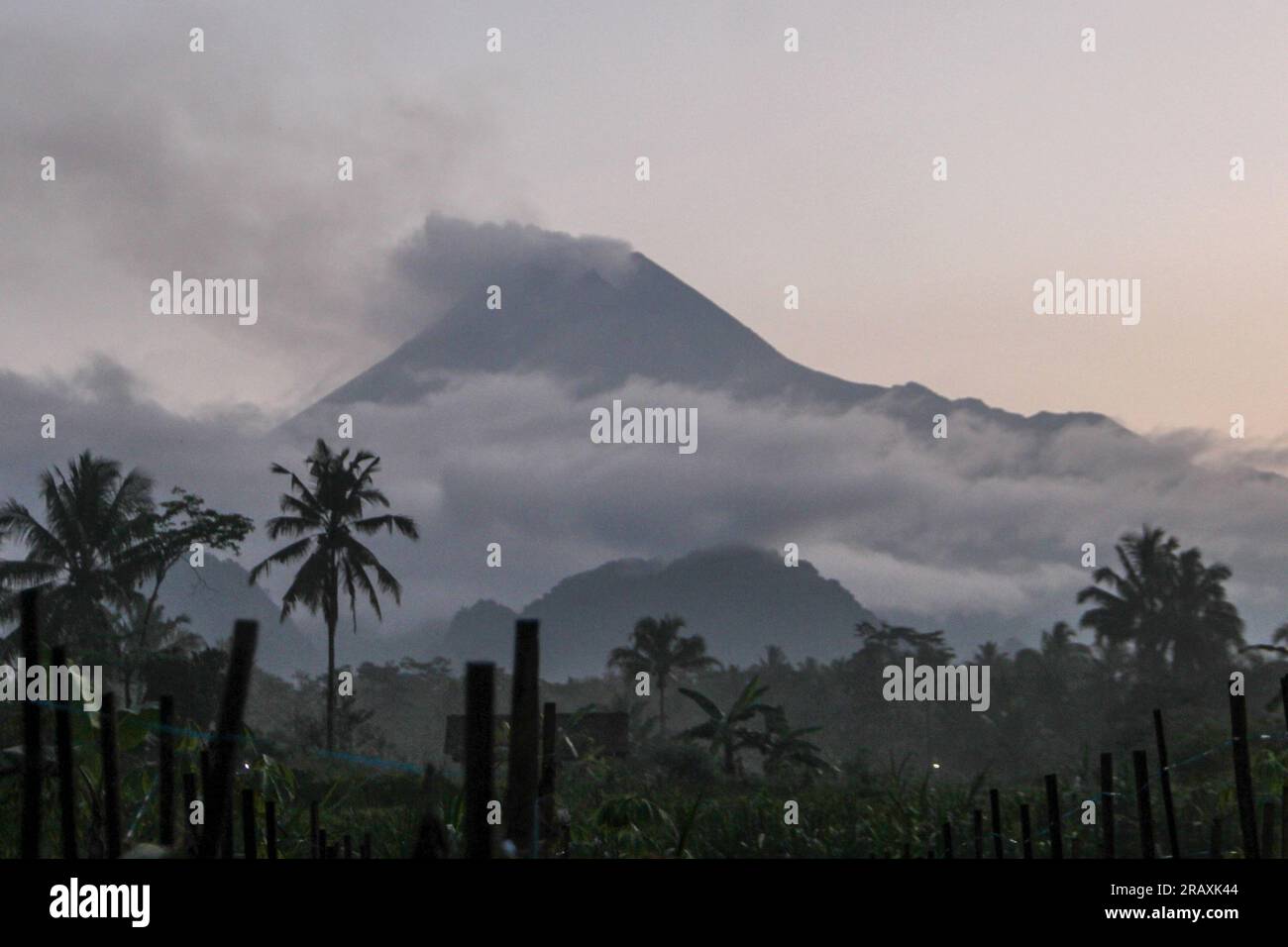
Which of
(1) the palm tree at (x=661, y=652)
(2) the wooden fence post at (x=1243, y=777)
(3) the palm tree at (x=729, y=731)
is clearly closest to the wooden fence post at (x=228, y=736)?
(2) the wooden fence post at (x=1243, y=777)

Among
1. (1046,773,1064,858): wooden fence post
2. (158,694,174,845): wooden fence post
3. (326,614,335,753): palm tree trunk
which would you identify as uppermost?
(326,614,335,753): palm tree trunk

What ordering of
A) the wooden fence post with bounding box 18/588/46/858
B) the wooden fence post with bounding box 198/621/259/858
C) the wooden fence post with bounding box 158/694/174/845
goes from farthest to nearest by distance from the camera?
the wooden fence post with bounding box 158/694/174/845 → the wooden fence post with bounding box 18/588/46/858 → the wooden fence post with bounding box 198/621/259/858

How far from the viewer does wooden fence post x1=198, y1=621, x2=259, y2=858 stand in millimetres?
5051

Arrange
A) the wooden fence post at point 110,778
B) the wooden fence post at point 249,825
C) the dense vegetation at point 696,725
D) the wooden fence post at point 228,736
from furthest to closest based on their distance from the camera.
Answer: the dense vegetation at point 696,725 < the wooden fence post at point 249,825 < the wooden fence post at point 110,778 < the wooden fence post at point 228,736

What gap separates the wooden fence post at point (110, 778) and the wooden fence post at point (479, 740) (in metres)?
2.49

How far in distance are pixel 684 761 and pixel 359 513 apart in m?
17.1

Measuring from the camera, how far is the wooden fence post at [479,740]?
4.70m

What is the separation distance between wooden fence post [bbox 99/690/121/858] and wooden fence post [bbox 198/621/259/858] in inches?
47.7

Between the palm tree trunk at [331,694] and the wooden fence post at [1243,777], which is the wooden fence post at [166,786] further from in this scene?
the palm tree trunk at [331,694]

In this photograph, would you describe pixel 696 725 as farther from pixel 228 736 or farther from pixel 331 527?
pixel 228 736

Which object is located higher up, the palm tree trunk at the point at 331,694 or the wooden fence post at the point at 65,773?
the palm tree trunk at the point at 331,694

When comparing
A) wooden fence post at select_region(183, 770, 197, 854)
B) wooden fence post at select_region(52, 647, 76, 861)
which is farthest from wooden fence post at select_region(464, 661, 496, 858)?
wooden fence post at select_region(183, 770, 197, 854)

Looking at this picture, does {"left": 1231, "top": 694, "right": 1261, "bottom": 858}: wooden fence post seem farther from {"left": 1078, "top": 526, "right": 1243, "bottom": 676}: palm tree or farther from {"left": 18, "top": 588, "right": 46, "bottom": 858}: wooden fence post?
{"left": 1078, "top": 526, "right": 1243, "bottom": 676}: palm tree

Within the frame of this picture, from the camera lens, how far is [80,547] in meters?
→ 47.1
